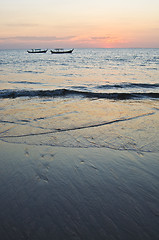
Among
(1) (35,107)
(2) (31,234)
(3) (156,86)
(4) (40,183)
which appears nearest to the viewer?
(2) (31,234)

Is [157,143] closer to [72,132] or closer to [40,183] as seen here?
[72,132]

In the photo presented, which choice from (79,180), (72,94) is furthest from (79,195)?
(72,94)

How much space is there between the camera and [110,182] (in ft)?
11.3

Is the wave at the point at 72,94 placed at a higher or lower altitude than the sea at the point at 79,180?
higher

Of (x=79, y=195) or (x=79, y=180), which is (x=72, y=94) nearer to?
(x=79, y=180)

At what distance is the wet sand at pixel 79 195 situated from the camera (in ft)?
8.13

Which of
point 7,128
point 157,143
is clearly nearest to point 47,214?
point 157,143

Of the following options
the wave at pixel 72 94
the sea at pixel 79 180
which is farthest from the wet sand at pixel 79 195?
the wave at pixel 72 94

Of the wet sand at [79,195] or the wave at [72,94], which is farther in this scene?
the wave at [72,94]

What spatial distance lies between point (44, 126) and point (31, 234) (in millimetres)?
4249

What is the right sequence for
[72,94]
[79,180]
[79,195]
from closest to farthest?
[79,195], [79,180], [72,94]

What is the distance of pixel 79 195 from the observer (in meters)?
3.11

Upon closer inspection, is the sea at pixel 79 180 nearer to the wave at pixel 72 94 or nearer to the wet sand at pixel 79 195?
the wet sand at pixel 79 195

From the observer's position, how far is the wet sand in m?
2.48
